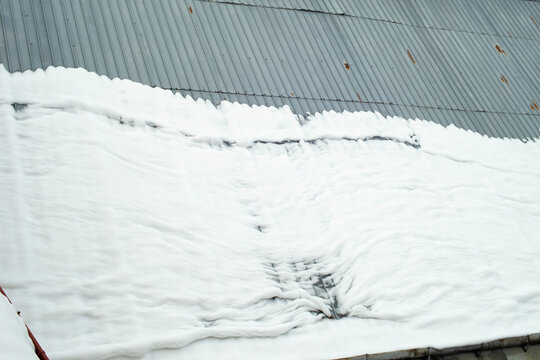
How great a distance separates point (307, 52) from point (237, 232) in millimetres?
3004

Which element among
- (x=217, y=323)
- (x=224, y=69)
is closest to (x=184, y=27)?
(x=224, y=69)

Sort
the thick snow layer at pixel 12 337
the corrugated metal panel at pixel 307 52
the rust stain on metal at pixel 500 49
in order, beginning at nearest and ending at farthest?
the thick snow layer at pixel 12 337, the corrugated metal panel at pixel 307 52, the rust stain on metal at pixel 500 49

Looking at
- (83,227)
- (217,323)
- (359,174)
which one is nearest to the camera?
(217,323)

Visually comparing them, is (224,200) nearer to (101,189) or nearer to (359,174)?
(101,189)

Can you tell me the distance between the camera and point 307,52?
6.04 m

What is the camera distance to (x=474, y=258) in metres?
4.27

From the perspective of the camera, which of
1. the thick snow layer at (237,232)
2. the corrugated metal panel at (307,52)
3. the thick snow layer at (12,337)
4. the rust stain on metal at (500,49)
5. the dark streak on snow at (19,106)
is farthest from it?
the rust stain on metal at (500,49)

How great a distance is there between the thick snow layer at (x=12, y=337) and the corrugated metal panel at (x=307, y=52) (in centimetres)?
274

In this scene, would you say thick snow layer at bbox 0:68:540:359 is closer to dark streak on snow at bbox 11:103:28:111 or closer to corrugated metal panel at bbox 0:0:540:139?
dark streak on snow at bbox 11:103:28:111

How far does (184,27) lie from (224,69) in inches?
28.3

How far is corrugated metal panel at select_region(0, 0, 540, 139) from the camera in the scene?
4863mm

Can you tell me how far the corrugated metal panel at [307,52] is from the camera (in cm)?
486

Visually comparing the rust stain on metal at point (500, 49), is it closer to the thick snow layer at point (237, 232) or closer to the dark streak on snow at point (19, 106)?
the thick snow layer at point (237, 232)

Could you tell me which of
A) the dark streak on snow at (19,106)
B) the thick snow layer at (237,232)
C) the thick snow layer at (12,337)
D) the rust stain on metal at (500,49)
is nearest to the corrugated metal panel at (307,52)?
the rust stain on metal at (500,49)
